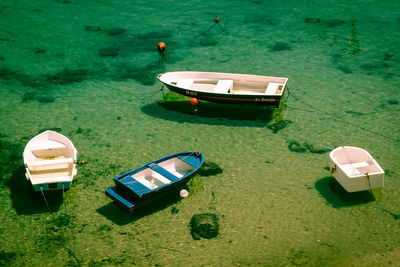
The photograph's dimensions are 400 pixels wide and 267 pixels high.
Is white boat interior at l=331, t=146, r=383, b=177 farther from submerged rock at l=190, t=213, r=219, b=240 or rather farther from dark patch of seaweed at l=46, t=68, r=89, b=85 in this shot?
dark patch of seaweed at l=46, t=68, r=89, b=85

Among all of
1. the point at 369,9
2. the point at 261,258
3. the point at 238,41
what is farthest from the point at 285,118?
the point at 369,9

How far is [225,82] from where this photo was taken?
19.8 m

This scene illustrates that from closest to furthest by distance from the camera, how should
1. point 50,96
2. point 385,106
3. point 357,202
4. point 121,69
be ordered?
point 357,202, point 385,106, point 50,96, point 121,69

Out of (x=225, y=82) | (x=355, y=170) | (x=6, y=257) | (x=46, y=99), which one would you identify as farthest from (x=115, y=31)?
(x=355, y=170)

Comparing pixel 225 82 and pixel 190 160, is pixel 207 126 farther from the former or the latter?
pixel 190 160

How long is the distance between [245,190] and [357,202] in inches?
152

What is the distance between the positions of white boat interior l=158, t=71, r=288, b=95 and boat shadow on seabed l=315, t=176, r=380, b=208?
5.89 metres

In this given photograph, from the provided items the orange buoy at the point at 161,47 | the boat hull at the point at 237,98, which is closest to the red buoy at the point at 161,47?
the orange buoy at the point at 161,47

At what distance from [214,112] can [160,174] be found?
600 centimetres

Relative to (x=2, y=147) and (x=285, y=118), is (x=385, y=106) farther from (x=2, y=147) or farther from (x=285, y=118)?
(x=2, y=147)

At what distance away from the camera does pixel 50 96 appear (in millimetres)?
21094

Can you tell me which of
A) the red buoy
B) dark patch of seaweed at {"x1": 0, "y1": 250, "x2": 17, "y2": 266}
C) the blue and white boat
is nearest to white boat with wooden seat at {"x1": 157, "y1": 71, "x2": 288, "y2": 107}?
the blue and white boat

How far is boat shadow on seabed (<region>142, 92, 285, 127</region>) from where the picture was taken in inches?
741

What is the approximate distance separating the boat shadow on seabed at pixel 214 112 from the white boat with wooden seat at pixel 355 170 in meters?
4.34
